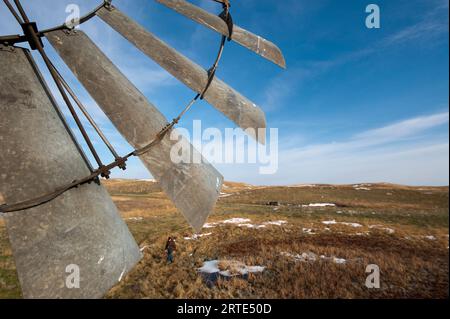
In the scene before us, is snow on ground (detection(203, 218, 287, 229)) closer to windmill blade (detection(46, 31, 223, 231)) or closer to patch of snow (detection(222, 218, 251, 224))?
patch of snow (detection(222, 218, 251, 224))

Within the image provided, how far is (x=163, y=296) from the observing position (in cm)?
1098

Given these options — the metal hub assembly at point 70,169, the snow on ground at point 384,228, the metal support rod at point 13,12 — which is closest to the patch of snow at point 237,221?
the snow on ground at point 384,228

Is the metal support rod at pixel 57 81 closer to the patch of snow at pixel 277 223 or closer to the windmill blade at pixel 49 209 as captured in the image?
the windmill blade at pixel 49 209

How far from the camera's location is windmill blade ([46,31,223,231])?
2.46 m

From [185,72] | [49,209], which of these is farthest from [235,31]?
[49,209]

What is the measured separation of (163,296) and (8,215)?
10655mm

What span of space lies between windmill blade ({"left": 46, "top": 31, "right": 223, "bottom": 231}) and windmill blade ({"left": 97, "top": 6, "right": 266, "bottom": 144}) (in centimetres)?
61

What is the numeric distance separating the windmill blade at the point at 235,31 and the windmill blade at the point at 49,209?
2196mm

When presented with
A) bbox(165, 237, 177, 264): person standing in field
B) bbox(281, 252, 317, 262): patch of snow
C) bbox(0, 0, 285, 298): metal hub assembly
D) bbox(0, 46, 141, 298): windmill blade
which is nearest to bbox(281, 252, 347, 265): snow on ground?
bbox(281, 252, 317, 262): patch of snow

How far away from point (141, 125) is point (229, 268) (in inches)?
499

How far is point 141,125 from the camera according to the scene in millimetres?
2646

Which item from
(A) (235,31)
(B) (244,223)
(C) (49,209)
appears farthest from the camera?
(B) (244,223)

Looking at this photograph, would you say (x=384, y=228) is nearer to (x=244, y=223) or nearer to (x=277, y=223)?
(x=277, y=223)
